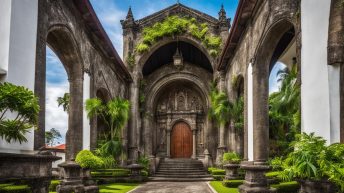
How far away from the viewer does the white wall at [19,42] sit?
26.5ft

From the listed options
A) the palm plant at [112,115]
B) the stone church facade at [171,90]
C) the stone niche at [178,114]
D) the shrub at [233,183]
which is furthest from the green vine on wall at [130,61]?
the shrub at [233,183]

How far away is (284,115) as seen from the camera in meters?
14.4

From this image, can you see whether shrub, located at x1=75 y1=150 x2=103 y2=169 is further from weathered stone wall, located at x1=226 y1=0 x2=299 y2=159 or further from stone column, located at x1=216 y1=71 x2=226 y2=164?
stone column, located at x1=216 y1=71 x2=226 y2=164

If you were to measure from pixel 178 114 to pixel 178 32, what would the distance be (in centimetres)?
720

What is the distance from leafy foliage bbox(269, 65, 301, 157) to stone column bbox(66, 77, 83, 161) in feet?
25.4

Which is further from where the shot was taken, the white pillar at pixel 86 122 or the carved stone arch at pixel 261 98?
the white pillar at pixel 86 122

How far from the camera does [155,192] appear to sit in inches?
520

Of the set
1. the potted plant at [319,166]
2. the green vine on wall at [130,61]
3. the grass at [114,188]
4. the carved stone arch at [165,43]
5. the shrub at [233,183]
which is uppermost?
the carved stone arch at [165,43]

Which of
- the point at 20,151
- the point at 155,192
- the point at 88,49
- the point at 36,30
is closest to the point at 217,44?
the point at 88,49

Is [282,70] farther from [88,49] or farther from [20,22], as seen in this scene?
[20,22]

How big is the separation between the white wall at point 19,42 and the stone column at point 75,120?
4660 millimetres

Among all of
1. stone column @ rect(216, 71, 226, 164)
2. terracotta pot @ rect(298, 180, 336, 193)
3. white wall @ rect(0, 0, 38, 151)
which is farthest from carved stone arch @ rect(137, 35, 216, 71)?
terracotta pot @ rect(298, 180, 336, 193)

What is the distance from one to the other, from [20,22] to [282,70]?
1311 cm

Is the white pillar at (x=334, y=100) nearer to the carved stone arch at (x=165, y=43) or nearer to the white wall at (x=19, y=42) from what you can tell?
the white wall at (x=19, y=42)
